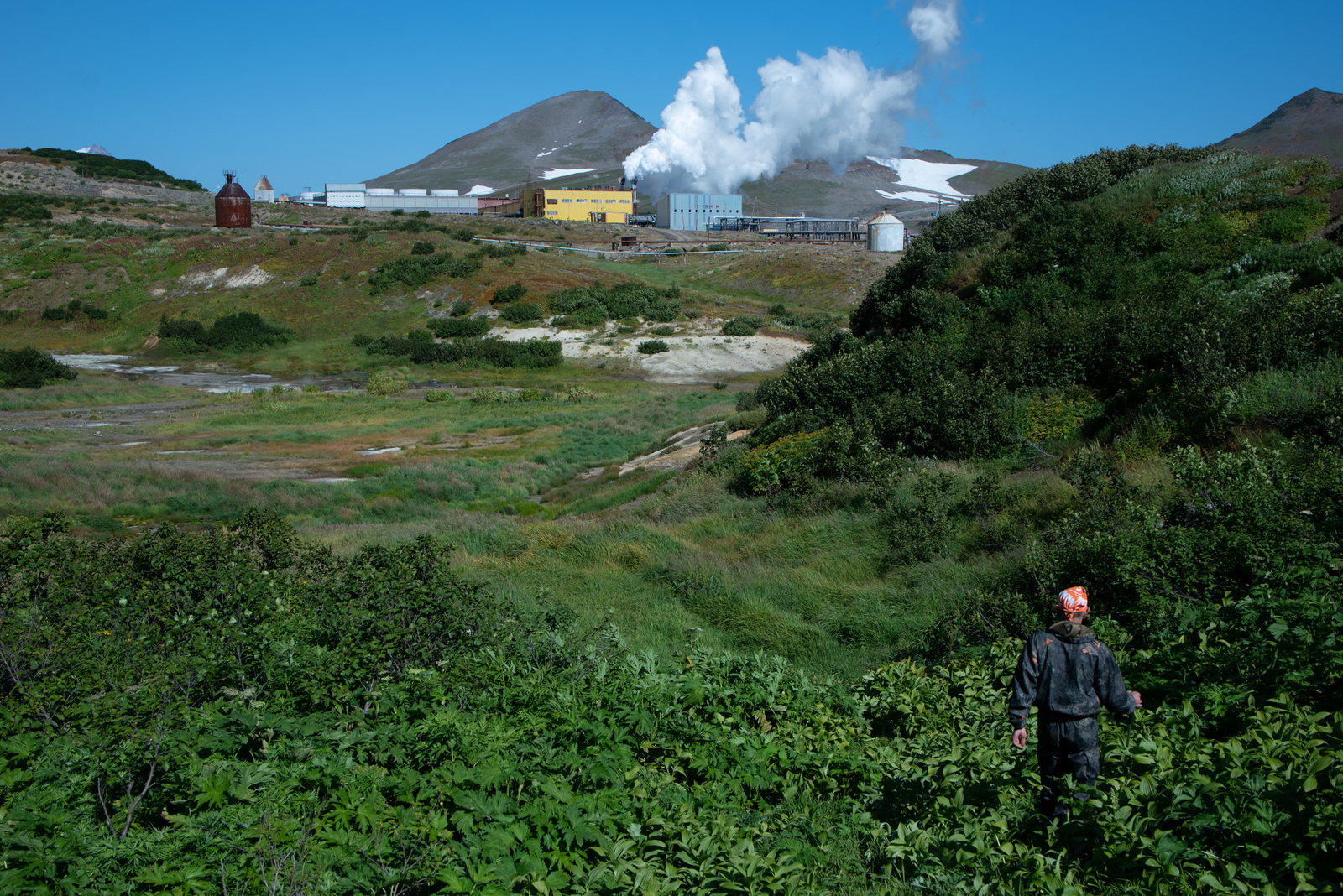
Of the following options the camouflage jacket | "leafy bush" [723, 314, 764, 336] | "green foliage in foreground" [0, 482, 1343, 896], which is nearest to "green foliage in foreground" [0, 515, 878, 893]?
"green foliage in foreground" [0, 482, 1343, 896]

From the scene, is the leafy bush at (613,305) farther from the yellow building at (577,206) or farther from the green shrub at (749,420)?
the yellow building at (577,206)

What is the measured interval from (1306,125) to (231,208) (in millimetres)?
95115

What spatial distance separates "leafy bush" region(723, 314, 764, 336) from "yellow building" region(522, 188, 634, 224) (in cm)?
5776

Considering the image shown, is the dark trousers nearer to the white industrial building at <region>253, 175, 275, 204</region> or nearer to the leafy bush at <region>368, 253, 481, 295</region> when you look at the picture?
the leafy bush at <region>368, 253, 481, 295</region>

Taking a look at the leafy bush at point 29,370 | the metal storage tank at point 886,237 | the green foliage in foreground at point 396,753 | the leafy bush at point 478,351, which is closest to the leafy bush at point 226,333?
the leafy bush at point 478,351

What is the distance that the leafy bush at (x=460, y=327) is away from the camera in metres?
52.8

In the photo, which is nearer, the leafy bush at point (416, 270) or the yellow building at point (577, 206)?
the leafy bush at point (416, 270)

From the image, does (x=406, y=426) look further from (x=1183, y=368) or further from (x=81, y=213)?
(x=81, y=213)

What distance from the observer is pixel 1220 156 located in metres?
20.5

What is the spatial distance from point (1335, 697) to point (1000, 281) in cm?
1594

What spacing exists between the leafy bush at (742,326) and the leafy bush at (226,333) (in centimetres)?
2836

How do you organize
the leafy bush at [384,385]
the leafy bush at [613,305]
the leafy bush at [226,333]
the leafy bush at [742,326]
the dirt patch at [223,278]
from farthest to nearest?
1. the dirt patch at [223,278]
2. the leafy bush at [613,305]
3. the leafy bush at [226,333]
4. the leafy bush at [742,326]
5. the leafy bush at [384,385]

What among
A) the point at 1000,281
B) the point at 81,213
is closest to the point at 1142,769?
the point at 1000,281

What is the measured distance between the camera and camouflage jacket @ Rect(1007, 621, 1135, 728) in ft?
13.4
